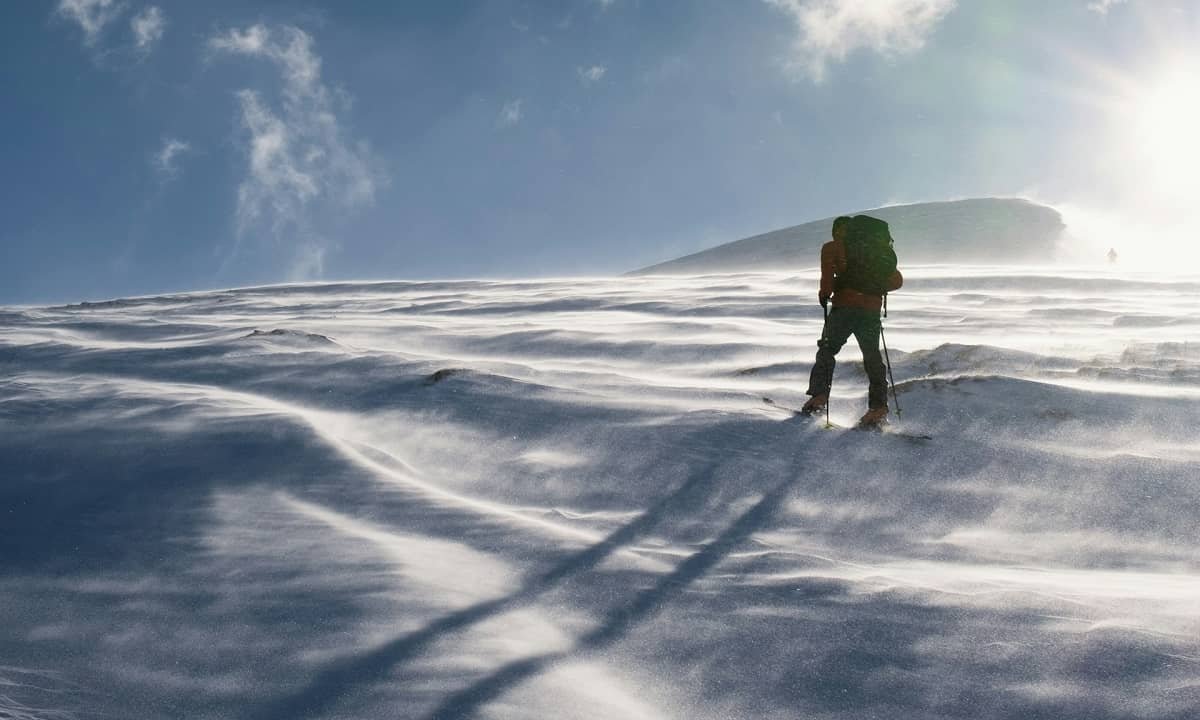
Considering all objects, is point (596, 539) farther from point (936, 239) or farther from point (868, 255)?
point (936, 239)

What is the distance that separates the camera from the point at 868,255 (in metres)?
5.48

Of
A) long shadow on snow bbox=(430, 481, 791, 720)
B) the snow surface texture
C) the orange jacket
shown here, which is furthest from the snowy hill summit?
long shadow on snow bbox=(430, 481, 791, 720)

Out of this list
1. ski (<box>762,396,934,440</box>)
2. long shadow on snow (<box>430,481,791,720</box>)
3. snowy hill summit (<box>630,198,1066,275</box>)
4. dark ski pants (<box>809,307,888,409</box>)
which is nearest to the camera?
long shadow on snow (<box>430,481,791,720</box>)

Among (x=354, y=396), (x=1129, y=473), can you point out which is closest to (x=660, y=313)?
(x=354, y=396)

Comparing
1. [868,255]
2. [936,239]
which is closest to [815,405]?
[868,255]

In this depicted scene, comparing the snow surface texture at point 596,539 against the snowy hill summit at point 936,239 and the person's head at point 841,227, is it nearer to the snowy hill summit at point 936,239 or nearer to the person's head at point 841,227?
the person's head at point 841,227

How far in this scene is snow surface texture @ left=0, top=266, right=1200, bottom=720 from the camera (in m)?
2.55

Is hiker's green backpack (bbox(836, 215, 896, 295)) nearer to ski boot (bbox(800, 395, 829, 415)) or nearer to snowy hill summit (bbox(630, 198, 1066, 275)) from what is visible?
ski boot (bbox(800, 395, 829, 415))

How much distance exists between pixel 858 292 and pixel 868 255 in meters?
0.26

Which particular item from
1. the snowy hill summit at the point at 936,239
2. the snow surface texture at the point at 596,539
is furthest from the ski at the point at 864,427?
the snowy hill summit at the point at 936,239

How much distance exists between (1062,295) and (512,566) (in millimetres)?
12971

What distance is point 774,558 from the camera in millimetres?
3443

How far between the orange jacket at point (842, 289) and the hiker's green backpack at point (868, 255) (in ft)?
0.11

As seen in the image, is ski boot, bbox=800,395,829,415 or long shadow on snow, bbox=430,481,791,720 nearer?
long shadow on snow, bbox=430,481,791,720
